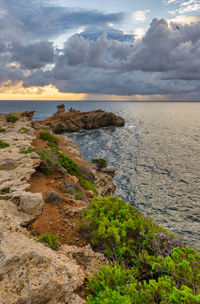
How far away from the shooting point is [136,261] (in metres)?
5.77

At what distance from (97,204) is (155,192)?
2080 centimetres

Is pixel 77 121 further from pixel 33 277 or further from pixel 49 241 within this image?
pixel 33 277

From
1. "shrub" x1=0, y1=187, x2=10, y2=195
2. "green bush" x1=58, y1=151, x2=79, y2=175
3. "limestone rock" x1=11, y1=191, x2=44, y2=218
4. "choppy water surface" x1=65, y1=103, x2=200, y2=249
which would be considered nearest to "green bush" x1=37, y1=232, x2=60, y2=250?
"limestone rock" x1=11, y1=191, x2=44, y2=218

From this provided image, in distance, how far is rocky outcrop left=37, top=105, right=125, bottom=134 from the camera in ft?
246

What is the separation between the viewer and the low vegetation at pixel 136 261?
4109 mm

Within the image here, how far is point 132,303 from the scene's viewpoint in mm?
4051

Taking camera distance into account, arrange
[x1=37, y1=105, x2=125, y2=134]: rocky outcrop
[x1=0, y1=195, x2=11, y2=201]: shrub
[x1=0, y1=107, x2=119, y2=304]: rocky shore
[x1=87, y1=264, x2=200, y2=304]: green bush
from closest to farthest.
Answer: [x1=87, y1=264, x2=200, y2=304]: green bush → [x1=0, y1=107, x2=119, y2=304]: rocky shore → [x1=0, y1=195, x2=11, y2=201]: shrub → [x1=37, y1=105, x2=125, y2=134]: rocky outcrop

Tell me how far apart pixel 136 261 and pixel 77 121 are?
7980 cm

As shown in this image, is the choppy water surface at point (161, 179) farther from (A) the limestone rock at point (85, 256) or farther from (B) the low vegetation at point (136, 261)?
(A) the limestone rock at point (85, 256)

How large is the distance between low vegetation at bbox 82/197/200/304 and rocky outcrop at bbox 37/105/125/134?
68221mm

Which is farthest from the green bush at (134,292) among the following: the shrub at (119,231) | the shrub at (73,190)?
the shrub at (73,190)

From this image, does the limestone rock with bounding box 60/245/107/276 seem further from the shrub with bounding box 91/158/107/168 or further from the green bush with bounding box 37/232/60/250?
→ the shrub with bounding box 91/158/107/168

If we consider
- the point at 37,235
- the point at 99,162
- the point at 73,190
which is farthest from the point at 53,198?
the point at 99,162

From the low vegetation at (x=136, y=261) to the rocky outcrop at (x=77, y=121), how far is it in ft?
224
